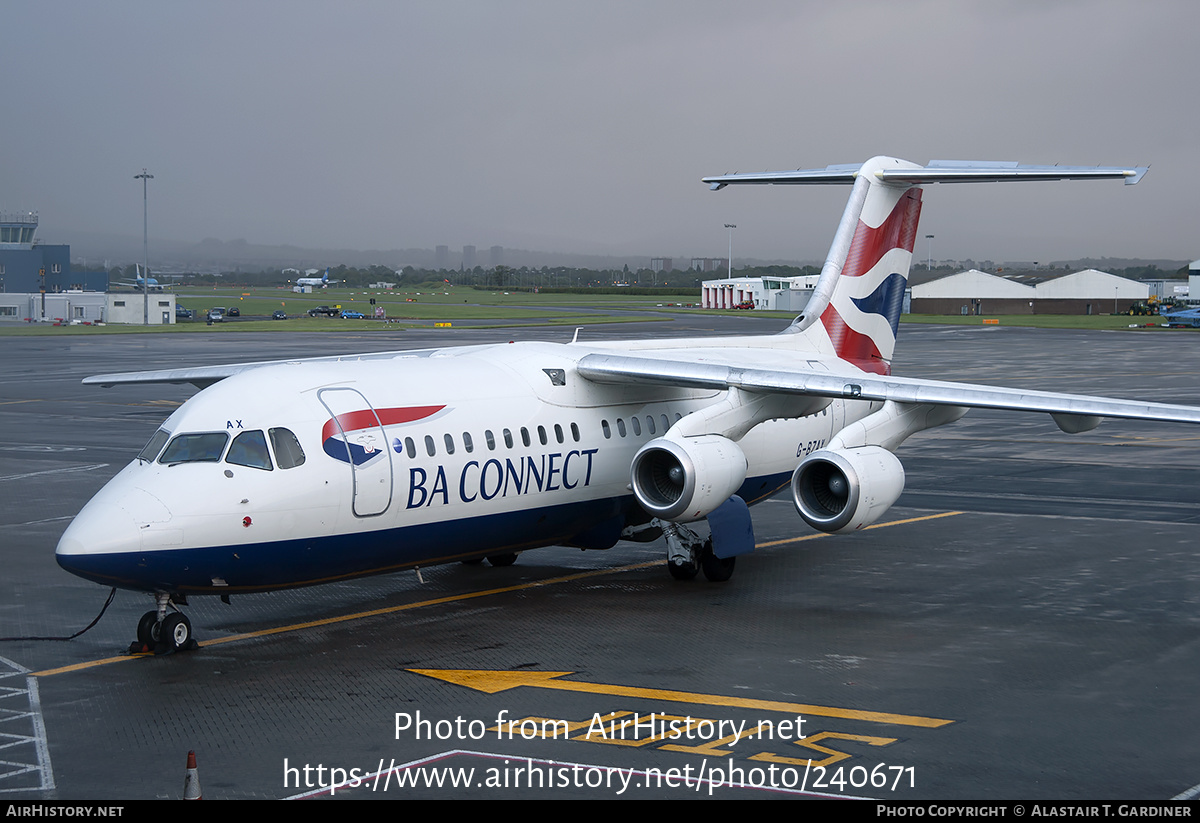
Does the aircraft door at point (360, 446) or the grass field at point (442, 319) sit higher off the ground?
the grass field at point (442, 319)

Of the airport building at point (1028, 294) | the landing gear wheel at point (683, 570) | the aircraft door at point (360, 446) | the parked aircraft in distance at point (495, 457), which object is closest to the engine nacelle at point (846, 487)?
the parked aircraft in distance at point (495, 457)

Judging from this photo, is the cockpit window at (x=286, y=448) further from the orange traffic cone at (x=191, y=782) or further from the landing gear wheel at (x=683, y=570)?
the landing gear wheel at (x=683, y=570)

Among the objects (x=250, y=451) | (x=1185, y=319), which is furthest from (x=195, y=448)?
(x=1185, y=319)

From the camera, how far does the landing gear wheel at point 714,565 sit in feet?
62.6

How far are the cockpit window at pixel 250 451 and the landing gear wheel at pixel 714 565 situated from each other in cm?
729

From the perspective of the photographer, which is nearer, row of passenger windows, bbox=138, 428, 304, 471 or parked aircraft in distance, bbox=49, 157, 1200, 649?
parked aircraft in distance, bbox=49, 157, 1200, 649

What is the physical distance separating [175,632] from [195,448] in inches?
90.5

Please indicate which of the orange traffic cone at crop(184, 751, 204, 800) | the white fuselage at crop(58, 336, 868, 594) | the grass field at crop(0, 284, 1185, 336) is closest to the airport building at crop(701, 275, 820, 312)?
the grass field at crop(0, 284, 1185, 336)

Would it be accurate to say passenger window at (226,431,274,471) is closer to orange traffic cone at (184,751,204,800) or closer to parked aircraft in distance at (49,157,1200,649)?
parked aircraft in distance at (49,157,1200,649)

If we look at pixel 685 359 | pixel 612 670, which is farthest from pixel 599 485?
pixel 612 670

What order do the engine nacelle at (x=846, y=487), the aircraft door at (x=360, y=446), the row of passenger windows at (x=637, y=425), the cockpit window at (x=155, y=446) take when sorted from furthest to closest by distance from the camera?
the row of passenger windows at (x=637, y=425) → the engine nacelle at (x=846, y=487) → the aircraft door at (x=360, y=446) → the cockpit window at (x=155, y=446)

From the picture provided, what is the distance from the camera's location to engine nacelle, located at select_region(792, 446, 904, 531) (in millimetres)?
16656

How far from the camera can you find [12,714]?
12.9 meters

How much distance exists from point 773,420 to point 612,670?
6467mm
